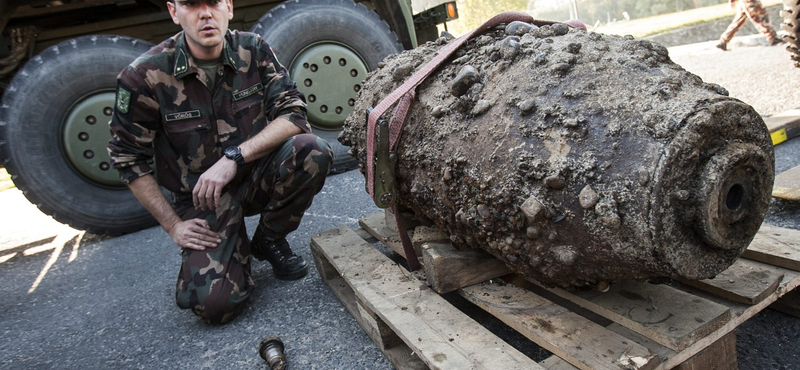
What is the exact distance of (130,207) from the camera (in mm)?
3289

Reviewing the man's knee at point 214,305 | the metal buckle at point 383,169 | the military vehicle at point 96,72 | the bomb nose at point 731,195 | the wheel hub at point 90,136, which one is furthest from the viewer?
the wheel hub at point 90,136

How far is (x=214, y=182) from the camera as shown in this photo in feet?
6.47

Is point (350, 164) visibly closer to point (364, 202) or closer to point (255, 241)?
point (364, 202)

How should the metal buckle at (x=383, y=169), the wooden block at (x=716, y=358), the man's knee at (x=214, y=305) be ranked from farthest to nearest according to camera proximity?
1. the man's knee at (x=214, y=305)
2. the metal buckle at (x=383, y=169)
3. the wooden block at (x=716, y=358)

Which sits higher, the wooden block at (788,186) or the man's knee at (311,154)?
the man's knee at (311,154)

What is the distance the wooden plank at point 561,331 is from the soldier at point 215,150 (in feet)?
3.28

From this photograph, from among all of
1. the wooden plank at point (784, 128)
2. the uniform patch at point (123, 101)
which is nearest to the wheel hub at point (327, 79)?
the uniform patch at point (123, 101)

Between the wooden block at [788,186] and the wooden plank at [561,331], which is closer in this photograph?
the wooden plank at [561,331]

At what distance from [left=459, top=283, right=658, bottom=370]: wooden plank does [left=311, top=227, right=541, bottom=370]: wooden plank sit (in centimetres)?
7

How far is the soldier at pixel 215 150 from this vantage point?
77.8 inches

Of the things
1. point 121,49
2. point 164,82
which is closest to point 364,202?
point 164,82

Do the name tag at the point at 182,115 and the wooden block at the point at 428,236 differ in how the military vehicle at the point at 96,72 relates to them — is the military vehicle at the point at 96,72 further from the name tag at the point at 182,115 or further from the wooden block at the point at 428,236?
the wooden block at the point at 428,236

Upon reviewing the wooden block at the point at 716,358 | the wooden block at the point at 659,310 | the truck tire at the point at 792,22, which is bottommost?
the wooden block at the point at 716,358

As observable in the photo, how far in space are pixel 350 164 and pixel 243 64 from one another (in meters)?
1.79
